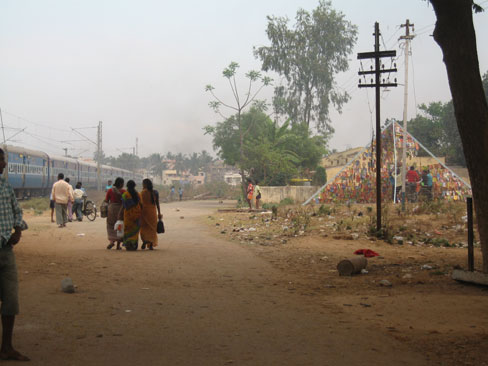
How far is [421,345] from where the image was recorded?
13.6ft

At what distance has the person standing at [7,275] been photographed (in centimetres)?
361

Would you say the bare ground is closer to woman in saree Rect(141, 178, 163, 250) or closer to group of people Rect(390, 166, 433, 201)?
woman in saree Rect(141, 178, 163, 250)

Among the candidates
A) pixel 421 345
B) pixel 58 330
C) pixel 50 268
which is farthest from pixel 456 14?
pixel 50 268

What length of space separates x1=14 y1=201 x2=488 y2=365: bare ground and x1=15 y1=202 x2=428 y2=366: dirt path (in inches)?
0.5

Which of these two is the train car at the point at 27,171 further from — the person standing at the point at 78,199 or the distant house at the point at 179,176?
the distant house at the point at 179,176

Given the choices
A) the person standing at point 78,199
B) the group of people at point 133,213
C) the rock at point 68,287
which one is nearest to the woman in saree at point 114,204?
the group of people at point 133,213

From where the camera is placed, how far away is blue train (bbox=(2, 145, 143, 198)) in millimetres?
28453

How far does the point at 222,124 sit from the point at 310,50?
10182 millimetres

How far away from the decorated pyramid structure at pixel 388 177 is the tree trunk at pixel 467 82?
59.9 feet

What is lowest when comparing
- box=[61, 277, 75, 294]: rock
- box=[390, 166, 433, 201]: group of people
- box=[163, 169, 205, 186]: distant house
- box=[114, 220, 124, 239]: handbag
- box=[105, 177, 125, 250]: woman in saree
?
box=[61, 277, 75, 294]: rock

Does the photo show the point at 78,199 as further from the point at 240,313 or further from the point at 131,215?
the point at 240,313

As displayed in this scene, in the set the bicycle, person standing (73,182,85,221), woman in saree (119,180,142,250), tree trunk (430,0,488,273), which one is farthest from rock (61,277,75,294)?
the bicycle

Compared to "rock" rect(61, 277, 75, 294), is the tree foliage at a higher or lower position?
higher

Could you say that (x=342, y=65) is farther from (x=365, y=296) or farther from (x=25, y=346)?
(x=25, y=346)
